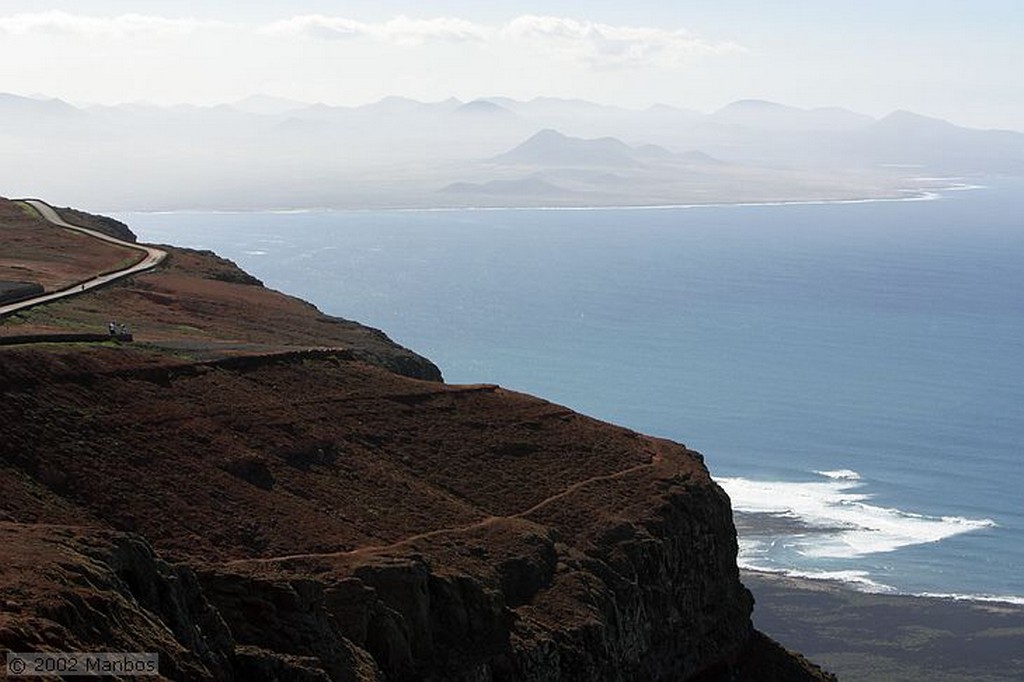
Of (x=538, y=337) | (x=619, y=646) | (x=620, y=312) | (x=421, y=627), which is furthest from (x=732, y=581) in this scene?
(x=620, y=312)

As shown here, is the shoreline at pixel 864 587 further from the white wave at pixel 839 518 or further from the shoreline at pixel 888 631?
the white wave at pixel 839 518

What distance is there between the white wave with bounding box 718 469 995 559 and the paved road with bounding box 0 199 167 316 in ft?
108

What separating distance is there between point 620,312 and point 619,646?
135591 mm

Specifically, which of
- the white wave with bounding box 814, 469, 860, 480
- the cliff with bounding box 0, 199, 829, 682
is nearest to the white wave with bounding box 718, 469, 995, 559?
the white wave with bounding box 814, 469, 860, 480

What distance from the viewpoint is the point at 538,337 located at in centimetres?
15162

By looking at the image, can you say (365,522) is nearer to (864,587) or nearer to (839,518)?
(864,587)

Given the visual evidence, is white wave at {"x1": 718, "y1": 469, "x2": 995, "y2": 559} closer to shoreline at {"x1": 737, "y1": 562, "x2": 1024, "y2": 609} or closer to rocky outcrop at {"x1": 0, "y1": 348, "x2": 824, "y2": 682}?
shoreline at {"x1": 737, "y1": 562, "x2": 1024, "y2": 609}

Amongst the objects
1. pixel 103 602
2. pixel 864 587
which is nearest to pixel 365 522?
pixel 103 602

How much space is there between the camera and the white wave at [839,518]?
3142 inches

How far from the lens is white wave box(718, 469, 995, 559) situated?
3142 inches

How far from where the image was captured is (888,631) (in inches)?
2655

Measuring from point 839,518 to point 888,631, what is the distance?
17.8 m

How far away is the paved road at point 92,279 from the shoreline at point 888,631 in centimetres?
2805

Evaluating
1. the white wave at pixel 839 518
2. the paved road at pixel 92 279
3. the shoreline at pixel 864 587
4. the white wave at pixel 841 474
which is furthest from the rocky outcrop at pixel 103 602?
the white wave at pixel 841 474
